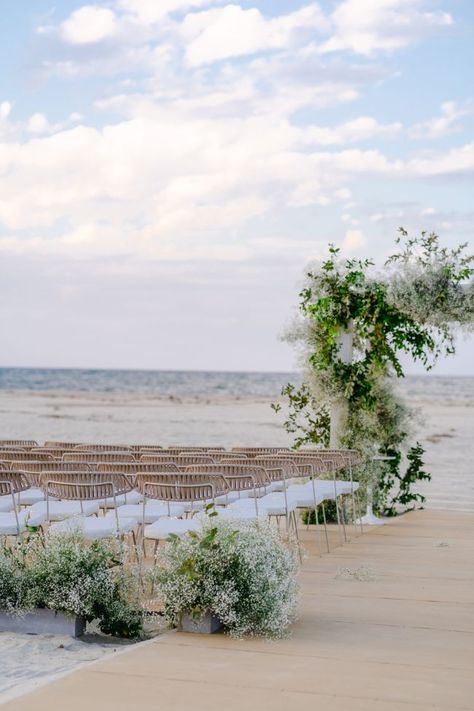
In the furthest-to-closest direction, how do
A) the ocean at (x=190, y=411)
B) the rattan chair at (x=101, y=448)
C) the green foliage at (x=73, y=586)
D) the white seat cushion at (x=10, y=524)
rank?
1. the ocean at (x=190, y=411)
2. the rattan chair at (x=101, y=448)
3. the white seat cushion at (x=10, y=524)
4. the green foliage at (x=73, y=586)

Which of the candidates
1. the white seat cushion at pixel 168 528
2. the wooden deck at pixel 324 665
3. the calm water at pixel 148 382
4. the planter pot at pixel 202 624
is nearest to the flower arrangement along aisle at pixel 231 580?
the planter pot at pixel 202 624

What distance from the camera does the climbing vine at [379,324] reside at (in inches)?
401

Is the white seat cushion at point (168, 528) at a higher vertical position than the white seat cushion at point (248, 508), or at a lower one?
higher

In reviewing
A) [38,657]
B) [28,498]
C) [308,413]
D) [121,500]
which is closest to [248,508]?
[121,500]

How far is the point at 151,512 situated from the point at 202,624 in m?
2.00

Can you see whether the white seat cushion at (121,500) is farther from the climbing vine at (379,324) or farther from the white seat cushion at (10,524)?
the climbing vine at (379,324)

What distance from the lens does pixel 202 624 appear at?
548 cm

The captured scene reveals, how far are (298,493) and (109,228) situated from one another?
16.3 m

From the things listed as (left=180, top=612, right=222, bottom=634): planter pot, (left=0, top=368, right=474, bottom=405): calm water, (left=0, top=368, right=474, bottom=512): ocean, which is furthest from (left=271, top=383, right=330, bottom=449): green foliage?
(left=0, top=368, right=474, bottom=405): calm water

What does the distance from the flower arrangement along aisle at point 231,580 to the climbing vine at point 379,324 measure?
4825mm

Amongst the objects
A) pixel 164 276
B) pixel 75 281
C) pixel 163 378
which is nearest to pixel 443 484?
pixel 164 276

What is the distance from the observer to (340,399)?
10.5 meters

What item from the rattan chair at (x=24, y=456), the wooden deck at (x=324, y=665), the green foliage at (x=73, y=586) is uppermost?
the rattan chair at (x=24, y=456)

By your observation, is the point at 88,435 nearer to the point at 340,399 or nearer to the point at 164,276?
the point at 164,276
